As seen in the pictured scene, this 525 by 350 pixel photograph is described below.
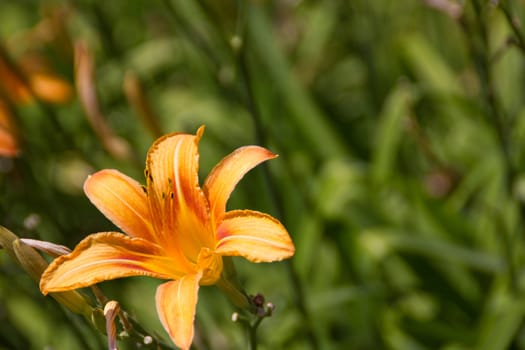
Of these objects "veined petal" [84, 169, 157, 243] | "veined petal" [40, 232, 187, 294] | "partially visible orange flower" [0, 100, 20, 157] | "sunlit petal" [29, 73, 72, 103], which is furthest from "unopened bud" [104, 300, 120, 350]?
"sunlit petal" [29, 73, 72, 103]

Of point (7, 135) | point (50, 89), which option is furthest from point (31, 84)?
point (7, 135)

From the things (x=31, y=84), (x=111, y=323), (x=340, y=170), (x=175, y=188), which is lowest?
(x=340, y=170)

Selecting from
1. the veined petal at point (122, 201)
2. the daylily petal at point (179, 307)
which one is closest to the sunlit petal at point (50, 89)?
the veined petal at point (122, 201)

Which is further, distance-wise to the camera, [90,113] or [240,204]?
[240,204]

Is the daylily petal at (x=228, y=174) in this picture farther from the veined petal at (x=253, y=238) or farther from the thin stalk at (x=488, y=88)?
the thin stalk at (x=488, y=88)

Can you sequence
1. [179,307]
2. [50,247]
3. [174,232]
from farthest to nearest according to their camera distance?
[174,232] → [50,247] → [179,307]

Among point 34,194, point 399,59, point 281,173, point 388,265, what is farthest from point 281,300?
point 399,59

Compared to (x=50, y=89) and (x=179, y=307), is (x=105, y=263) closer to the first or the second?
(x=179, y=307)

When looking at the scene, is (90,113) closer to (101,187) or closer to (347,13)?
(101,187)
